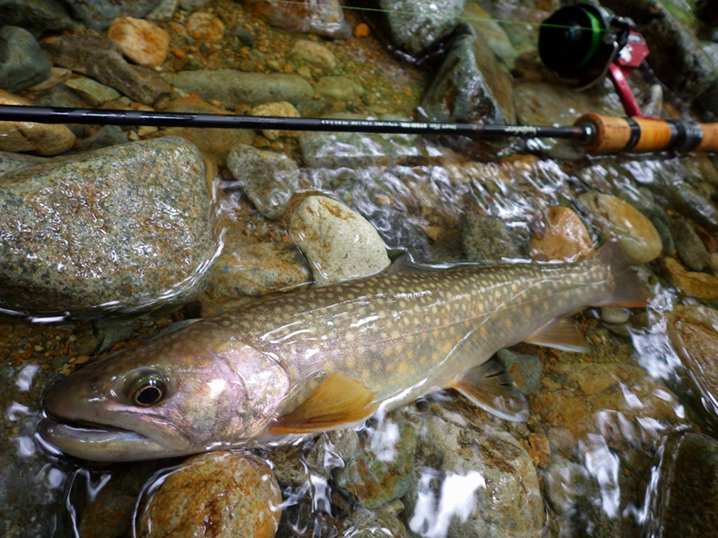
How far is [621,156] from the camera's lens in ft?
17.2

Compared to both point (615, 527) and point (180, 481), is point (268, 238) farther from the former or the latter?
point (615, 527)

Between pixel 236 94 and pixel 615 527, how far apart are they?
15.1 feet

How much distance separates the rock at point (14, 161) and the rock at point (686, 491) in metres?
4.72

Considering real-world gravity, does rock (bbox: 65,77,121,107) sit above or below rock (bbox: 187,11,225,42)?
below

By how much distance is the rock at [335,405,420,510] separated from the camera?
2520 millimetres

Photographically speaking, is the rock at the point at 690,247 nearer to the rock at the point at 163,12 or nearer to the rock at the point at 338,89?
the rock at the point at 338,89

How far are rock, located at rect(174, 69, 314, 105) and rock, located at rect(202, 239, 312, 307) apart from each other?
1588 millimetres

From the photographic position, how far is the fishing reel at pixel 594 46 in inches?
195

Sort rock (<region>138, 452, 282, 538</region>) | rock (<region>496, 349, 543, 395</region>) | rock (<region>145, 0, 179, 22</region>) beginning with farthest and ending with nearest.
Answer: rock (<region>145, 0, 179, 22</region>) → rock (<region>496, 349, 543, 395</region>) → rock (<region>138, 452, 282, 538</region>)

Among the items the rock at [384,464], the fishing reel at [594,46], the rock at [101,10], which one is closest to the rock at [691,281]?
the fishing reel at [594,46]

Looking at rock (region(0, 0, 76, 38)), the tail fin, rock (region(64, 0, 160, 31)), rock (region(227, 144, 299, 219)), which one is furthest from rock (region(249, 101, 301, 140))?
the tail fin

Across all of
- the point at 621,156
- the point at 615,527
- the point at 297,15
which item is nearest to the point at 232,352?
the point at 615,527

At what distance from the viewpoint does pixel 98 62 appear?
3568 millimetres

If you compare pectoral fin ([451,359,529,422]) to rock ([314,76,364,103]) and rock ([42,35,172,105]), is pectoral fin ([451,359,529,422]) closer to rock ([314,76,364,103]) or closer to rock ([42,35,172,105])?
rock ([314,76,364,103])
